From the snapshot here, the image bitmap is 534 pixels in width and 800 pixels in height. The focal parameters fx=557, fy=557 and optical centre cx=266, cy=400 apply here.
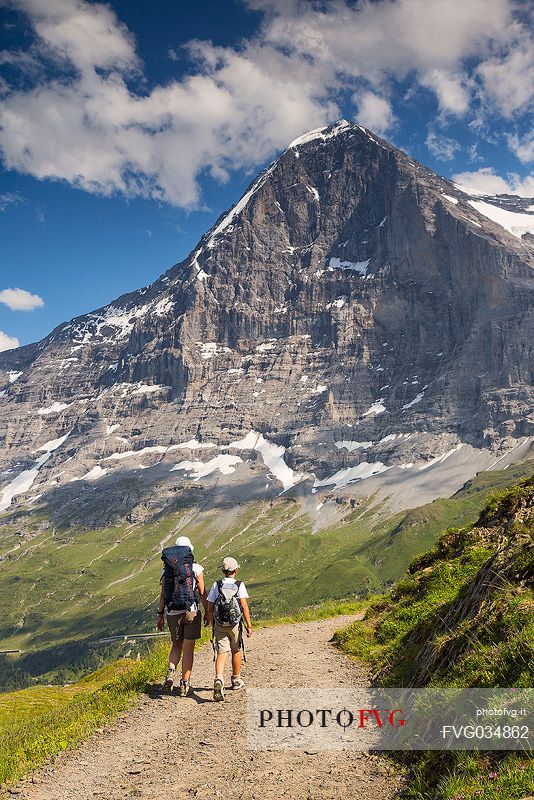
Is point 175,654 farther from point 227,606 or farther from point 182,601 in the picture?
point 227,606

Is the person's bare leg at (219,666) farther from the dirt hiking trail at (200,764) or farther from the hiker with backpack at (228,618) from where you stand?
the dirt hiking trail at (200,764)

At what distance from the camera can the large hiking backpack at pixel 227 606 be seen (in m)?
15.0

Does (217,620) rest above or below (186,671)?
above

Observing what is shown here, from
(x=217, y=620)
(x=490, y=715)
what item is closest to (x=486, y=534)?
(x=217, y=620)

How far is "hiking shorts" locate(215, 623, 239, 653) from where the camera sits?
15008 mm

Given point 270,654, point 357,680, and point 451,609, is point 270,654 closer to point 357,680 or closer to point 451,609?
point 357,680

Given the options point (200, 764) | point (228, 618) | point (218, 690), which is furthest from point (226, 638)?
point (200, 764)

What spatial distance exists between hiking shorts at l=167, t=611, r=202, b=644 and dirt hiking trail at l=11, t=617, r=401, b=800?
146cm

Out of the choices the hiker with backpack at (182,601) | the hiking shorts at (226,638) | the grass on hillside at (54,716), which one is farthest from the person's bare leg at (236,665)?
the grass on hillside at (54,716)

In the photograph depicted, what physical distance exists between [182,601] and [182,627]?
0.90 metres

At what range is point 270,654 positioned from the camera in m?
19.7

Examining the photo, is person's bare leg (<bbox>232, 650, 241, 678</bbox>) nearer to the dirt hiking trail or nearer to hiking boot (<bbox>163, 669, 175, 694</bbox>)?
the dirt hiking trail

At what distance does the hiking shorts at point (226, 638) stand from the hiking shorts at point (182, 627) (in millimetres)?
807

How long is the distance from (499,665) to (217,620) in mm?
8085
